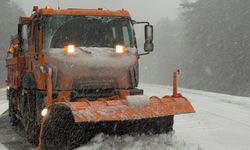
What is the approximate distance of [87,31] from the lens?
28.6 ft

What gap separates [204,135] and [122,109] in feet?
12.5

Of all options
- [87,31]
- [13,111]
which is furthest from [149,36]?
[13,111]

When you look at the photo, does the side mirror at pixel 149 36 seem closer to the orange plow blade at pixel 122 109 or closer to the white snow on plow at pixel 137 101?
the orange plow blade at pixel 122 109

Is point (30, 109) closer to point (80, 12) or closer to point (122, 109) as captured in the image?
point (80, 12)

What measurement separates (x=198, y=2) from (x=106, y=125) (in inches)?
1683

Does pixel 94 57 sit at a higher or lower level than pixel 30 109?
higher

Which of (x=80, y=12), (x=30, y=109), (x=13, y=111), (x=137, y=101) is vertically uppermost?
(x=80, y=12)

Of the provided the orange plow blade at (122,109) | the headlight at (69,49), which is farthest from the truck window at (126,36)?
the orange plow blade at (122,109)

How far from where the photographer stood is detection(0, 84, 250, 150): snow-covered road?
7.45m

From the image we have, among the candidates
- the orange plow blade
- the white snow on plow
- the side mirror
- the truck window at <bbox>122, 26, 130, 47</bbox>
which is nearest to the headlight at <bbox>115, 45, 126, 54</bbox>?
the truck window at <bbox>122, 26, 130, 47</bbox>

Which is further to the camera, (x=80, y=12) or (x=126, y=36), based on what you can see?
(x=126, y=36)

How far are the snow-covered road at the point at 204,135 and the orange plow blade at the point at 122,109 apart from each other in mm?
628

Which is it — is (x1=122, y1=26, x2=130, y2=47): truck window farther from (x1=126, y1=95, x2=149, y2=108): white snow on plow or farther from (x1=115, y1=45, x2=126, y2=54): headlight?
(x1=126, y1=95, x2=149, y2=108): white snow on plow

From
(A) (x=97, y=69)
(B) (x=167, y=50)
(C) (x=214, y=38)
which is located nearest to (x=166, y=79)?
(B) (x=167, y=50)
